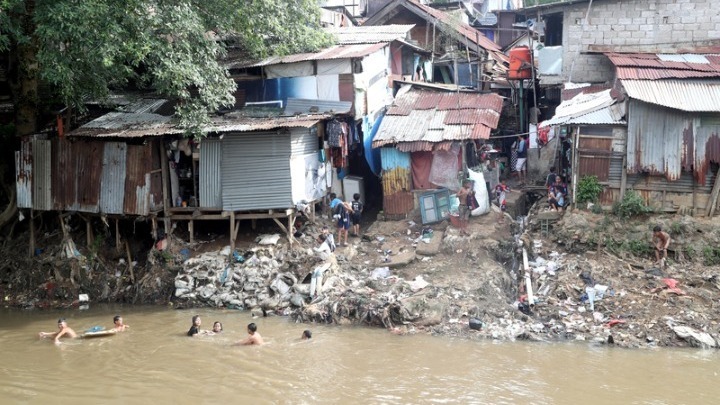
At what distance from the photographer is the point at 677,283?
1439cm

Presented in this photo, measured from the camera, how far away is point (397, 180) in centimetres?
1872

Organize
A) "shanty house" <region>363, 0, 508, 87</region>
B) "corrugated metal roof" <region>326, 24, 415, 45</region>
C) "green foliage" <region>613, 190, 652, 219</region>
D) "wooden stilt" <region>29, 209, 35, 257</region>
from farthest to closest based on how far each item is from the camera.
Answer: "shanty house" <region>363, 0, 508, 87</region> < "corrugated metal roof" <region>326, 24, 415, 45</region> < "wooden stilt" <region>29, 209, 35, 257</region> < "green foliage" <region>613, 190, 652, 219</region>

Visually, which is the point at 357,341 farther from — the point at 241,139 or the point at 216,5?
the point at 216,5

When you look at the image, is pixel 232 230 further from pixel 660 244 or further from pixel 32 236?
pixel 660 244

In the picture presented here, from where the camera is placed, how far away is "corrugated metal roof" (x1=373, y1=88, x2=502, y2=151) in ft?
59.7

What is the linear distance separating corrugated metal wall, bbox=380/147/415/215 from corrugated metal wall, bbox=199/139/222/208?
175 inches

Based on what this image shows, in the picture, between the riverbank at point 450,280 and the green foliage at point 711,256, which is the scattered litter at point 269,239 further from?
the green foliage at point 711,256

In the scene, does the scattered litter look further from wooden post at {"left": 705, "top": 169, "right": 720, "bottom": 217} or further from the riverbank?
wooden post at {"left": 705, "top": 169, "right": 720, "bottom": 217}

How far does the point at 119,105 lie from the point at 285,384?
9837 millimetres

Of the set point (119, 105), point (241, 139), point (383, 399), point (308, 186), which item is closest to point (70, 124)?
point (119, 105)

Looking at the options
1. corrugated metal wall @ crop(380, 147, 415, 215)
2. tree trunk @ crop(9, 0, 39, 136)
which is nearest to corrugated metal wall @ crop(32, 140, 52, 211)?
tree trunk @ crop(9, 0, 39, 136)

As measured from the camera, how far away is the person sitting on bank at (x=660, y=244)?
15.0 metres

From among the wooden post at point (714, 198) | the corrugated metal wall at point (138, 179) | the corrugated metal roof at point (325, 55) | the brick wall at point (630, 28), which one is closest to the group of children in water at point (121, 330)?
the corrugated metal wall at point (138, 179)

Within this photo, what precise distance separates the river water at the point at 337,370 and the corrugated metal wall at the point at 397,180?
5.35 m
